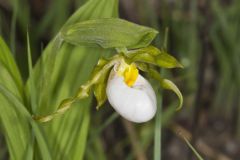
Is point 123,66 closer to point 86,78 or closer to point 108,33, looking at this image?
point 86,78

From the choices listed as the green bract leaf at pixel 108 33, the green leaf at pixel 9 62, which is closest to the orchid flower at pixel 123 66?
the green bract leaf at pixel 108 33

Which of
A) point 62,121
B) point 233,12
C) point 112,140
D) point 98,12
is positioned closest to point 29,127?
point 62,121

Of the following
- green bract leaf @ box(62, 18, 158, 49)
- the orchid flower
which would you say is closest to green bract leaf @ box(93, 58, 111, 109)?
the orchid flower

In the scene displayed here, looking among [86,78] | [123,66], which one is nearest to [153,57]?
[123,66]

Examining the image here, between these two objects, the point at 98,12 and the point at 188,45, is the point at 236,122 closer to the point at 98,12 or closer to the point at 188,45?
the point at 188,45

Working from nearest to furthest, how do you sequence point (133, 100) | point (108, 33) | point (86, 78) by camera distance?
point (108, 33), point (133, 100), point (86, 78)

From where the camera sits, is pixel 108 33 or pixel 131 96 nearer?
pixel 108 33
